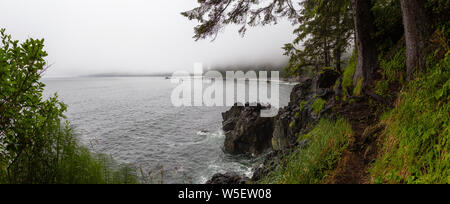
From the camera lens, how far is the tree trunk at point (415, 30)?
4.96 metres

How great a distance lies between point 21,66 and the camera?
313cm

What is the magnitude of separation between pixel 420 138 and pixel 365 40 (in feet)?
17.9

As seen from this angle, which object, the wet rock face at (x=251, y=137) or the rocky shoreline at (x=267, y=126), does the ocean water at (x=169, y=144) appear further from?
the rocky shoreline at (x=267, y=126)

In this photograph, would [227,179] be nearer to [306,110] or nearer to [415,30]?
[306,110]

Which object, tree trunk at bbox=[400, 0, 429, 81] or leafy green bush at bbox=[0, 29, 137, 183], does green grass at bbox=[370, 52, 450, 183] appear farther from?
leafy green bush at bbox=[0, 29, 137, 183]

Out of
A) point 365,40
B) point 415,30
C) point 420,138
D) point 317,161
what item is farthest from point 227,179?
point 415,30

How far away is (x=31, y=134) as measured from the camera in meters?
3.16

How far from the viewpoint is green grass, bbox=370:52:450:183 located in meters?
2.76

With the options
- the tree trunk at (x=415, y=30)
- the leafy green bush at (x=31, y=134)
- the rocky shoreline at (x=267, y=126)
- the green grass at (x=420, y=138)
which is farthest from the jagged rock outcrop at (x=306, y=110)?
the leafy green bush at (x=31, y=134)

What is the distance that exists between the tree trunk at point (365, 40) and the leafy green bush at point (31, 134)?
8352 mm

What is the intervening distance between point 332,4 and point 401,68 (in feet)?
12.6

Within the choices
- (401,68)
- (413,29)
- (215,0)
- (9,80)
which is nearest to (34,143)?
(9,80)

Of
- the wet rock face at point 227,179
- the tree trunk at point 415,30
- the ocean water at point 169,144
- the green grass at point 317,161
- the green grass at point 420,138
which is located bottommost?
the ocean water at point 169,144
